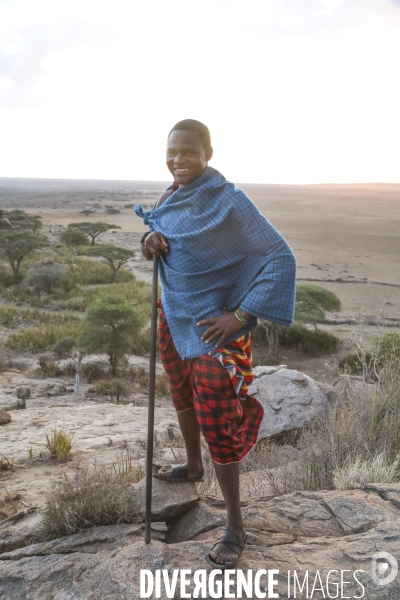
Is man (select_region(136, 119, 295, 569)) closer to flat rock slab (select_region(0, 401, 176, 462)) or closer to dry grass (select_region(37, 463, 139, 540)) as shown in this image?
dry grass (select_region(37, 463, 139, 540))

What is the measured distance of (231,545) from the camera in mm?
2059

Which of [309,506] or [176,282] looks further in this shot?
[309,506]

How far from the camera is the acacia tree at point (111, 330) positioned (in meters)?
10.7

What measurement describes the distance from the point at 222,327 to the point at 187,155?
746 millimetres

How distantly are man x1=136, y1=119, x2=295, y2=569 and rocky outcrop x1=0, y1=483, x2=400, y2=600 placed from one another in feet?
0.63

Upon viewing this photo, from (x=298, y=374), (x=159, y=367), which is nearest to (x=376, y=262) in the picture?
(x=159, y=367)

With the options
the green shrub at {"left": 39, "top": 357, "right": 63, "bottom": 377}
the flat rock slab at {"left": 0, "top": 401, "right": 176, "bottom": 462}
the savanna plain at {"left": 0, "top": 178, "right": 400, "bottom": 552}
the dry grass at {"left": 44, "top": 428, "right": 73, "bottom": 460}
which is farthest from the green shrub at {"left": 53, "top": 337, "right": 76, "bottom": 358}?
the dry grass at {"left": 44, "top": 428, "right": 73, "bottom": 460}

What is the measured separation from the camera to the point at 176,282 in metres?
2.11

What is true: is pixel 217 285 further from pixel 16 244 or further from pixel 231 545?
pixel 16 244

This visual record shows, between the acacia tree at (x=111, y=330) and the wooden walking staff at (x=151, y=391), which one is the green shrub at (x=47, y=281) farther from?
the wooden walking staff at (x=151, y=391)

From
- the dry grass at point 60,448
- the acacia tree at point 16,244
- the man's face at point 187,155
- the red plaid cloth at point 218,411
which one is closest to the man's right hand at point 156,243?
the man's face at point 187,155

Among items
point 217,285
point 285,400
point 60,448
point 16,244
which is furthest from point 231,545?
point 16,244

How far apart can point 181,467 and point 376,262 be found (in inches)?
1235

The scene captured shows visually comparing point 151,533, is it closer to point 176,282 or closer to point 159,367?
point 176,282
